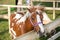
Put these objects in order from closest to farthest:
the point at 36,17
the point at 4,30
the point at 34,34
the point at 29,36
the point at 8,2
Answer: the point at 29,36
the point at 34,34
the point at 36,17
the point at 4,30
the point at 8,2

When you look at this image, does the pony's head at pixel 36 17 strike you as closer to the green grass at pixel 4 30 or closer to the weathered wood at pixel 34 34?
the weathered wood at pixel 34 34

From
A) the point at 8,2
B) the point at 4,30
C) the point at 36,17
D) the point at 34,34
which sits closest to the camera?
the point at 34,34

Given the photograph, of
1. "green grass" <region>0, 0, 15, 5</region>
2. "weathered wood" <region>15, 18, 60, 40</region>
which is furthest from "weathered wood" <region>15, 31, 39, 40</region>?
"green grass" <region>0, 0, 15, 5</region>

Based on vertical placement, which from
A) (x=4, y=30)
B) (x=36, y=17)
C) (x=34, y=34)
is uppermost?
(x=36, y=17)

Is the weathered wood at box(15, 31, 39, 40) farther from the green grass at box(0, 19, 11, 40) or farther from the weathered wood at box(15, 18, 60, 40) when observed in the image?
the green grass at box(0, 19, 11, 40)

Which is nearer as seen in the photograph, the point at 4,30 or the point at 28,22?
the point at 28,22

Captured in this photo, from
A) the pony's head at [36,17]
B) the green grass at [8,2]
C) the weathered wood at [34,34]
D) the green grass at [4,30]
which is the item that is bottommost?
the green grass at [4,30]

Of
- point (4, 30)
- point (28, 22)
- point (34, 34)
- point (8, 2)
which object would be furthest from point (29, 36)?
point (8, 2)

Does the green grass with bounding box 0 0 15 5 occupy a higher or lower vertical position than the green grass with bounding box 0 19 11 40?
higher

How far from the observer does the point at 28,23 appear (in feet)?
13.9

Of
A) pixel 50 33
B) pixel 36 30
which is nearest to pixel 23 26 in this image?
pixel 36 30

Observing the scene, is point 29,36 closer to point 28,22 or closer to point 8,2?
point 28,22

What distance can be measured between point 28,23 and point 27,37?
854mm

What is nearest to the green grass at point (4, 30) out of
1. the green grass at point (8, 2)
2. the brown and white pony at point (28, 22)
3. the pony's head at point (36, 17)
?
the brown and white pony at point (28, 22)
